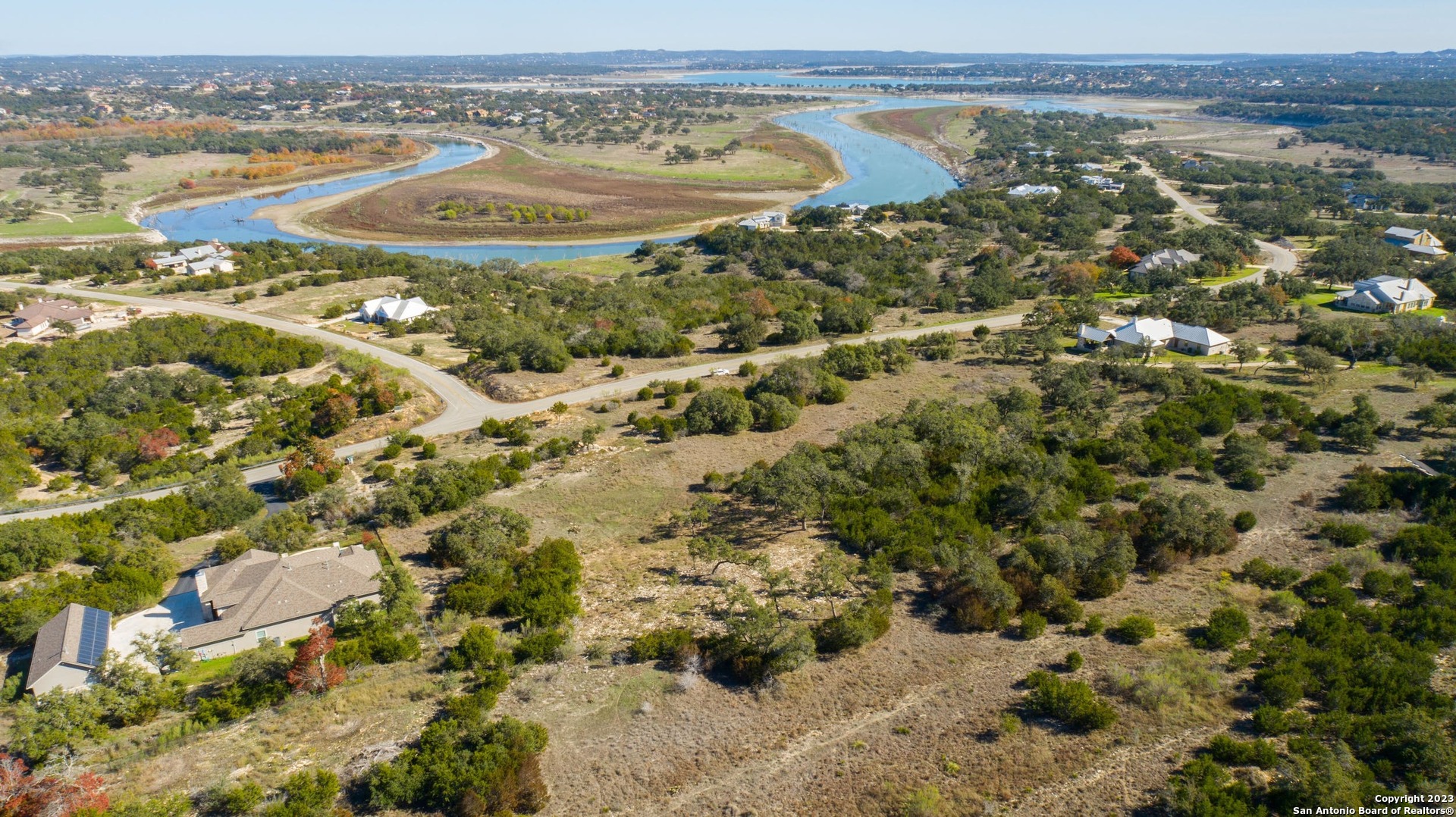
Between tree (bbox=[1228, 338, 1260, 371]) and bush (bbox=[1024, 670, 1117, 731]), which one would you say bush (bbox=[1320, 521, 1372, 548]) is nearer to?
→ bush (bbox=[1024, 670, 1117, 731])

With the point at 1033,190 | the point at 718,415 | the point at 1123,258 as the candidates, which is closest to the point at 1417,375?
the point at 1123,258

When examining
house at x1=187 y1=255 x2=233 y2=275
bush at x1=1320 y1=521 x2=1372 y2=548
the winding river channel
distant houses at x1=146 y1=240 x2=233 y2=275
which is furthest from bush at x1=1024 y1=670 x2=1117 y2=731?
distant houses at x1=146 y1=240 x2=233 y2=275

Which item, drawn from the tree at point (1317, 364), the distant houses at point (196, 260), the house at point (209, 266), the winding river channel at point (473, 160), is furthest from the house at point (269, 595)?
the winding river channel at point (473, 160)

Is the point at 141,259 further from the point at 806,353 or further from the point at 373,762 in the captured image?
the point at 373,762

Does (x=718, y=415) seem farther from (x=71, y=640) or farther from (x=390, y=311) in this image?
(x=390, y=311)

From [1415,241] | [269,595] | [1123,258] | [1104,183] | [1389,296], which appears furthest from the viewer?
[1104,183]

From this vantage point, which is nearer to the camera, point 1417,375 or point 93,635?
point 93,635

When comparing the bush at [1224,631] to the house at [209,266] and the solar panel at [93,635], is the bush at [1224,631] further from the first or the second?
the house at [209,266]
